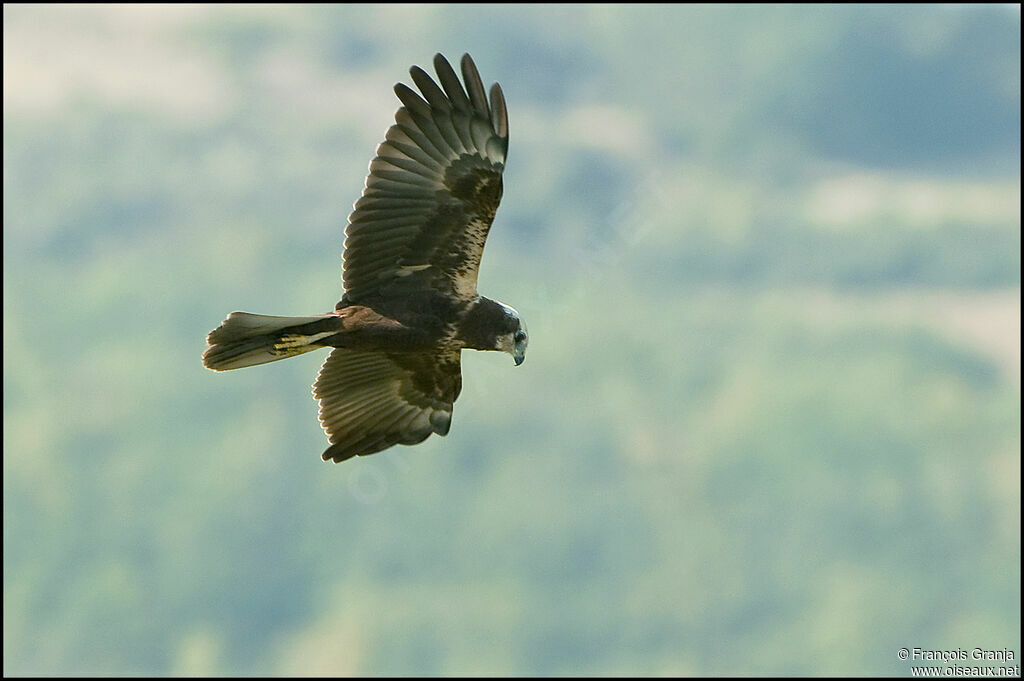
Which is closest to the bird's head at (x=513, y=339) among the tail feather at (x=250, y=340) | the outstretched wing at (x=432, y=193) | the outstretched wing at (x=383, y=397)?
the outstretched wing at (x=432, y=193)

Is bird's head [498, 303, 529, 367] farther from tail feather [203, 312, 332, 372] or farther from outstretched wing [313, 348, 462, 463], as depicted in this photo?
tail feather [203, 312, 332, 372]

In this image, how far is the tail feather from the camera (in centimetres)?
1242

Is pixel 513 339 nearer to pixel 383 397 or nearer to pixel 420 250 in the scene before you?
pixel 420 250

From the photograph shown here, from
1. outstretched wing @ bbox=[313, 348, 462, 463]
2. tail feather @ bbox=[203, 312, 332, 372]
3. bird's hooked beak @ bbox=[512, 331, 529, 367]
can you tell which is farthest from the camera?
outstretched wing @ bbox=[313, 348, 462, 463]

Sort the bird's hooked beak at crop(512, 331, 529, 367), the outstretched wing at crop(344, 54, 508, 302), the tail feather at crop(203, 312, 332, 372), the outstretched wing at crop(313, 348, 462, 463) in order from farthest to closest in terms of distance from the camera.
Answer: the outstretched wing at crop(313, 348, 462, 463)
the bird's hooked beak at crop(512, 331, 529, 367)
the tail feather at crop(203, 312, 332, 372)
the outstretched wing at crop(344, 54, 508, 302)

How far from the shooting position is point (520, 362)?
42.3 feet

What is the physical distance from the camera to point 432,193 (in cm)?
1273

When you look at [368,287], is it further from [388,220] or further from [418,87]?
[418,87]

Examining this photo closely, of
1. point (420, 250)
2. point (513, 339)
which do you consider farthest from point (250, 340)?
point (513, 339)

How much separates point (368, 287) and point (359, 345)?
19.3 inches

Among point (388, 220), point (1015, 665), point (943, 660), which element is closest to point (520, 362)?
point (388, 220)

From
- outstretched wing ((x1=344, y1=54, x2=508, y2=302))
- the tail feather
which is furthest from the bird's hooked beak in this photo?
the tail feather

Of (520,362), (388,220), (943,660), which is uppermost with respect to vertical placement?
(388,220)

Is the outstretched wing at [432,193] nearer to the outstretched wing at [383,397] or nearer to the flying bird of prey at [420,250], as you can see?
the flying bird of prey at [420,250]
